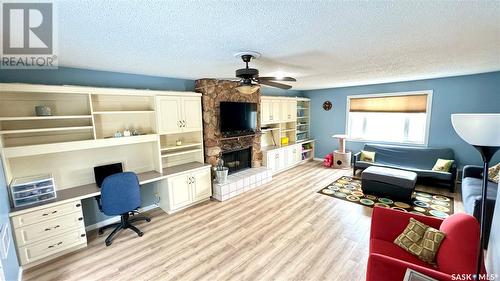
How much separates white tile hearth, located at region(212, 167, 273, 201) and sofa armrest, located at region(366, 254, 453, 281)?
2.82 meters

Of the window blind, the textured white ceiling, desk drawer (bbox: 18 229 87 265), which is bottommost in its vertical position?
desk drawer (bbox: 18 229 87 265)

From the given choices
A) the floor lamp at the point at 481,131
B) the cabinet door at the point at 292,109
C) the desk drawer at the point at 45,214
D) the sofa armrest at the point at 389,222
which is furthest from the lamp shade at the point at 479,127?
the cabinet door at the point at 292,109

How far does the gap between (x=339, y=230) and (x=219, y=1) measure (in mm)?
3150

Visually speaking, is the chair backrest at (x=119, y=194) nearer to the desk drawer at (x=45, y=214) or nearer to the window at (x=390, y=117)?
the desk drawer at (x=45, y=214)

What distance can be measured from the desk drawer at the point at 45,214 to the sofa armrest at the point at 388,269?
10.8 feet

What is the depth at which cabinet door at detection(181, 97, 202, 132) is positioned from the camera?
3.74 meters

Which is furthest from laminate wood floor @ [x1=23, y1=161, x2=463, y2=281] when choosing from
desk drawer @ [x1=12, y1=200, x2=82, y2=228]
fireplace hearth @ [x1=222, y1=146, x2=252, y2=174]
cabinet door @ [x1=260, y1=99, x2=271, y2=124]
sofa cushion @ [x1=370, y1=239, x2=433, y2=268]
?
A: cabinet door @ [x1=260, y1=99, x2=271, y2=124]

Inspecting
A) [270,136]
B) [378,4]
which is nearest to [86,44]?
[378,4]

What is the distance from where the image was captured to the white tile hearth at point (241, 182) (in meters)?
4.04

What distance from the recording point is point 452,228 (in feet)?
5.52

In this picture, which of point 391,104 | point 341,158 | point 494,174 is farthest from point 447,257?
point 391,104

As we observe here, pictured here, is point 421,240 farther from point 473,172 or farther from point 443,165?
point 443,165

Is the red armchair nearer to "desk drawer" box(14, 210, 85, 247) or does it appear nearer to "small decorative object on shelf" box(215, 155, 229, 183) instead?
"small decorative object on shelf" box(215, 155, 229, 183)
